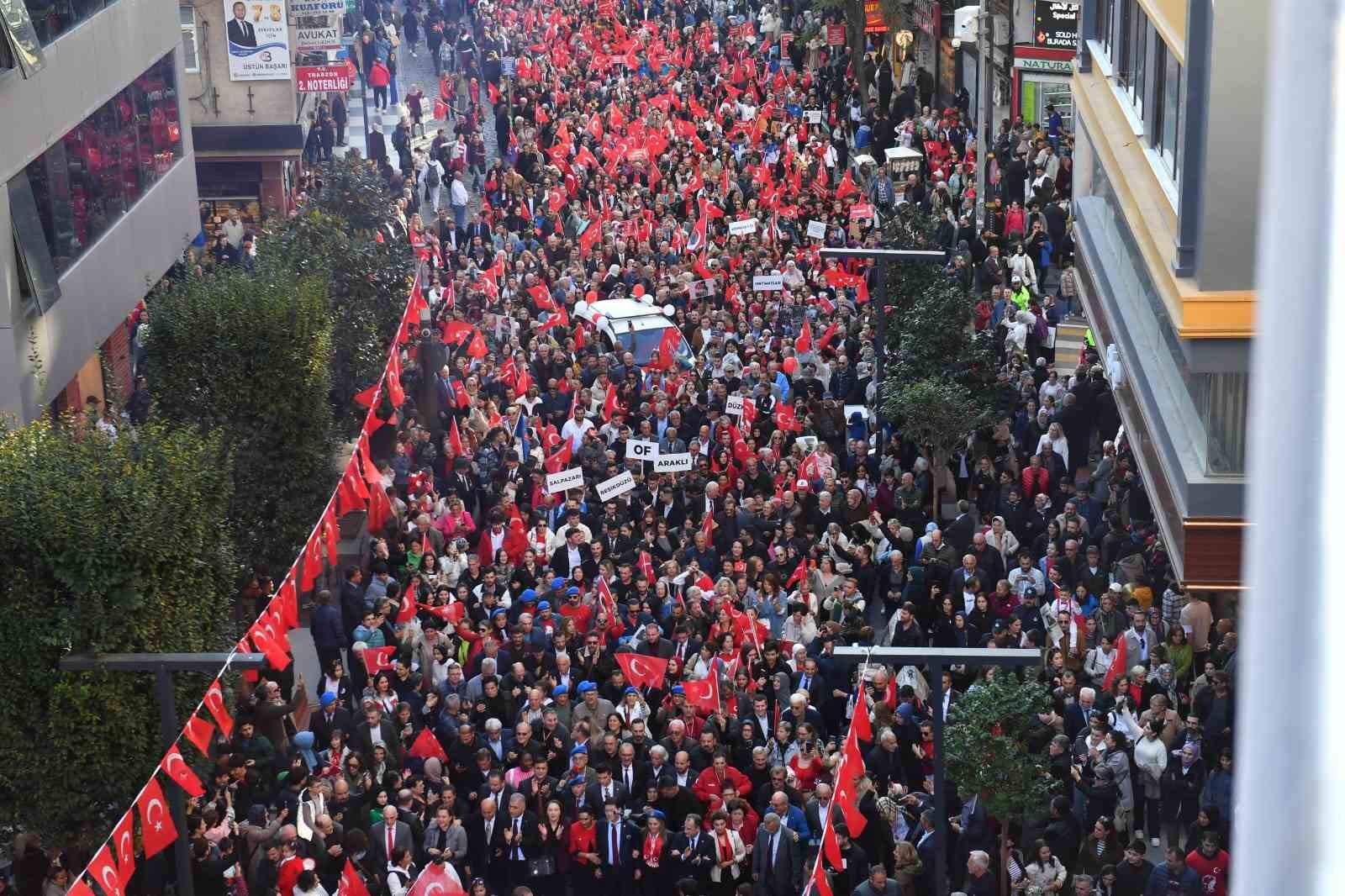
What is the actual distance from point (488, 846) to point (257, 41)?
29.2 m

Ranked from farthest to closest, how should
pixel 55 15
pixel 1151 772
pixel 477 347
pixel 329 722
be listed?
pixel 477 347
pixel 55 15
pixel 329 722
pixel 1151 772

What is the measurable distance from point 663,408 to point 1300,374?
22.2 m

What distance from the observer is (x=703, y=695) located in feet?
53.4

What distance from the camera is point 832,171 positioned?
4119cm

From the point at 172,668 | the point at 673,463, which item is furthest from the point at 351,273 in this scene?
the point at 172,668

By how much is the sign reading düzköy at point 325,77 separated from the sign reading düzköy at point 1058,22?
14.1 metres

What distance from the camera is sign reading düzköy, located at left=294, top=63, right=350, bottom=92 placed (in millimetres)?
41625

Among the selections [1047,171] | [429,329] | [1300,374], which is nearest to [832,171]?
[1047,171]

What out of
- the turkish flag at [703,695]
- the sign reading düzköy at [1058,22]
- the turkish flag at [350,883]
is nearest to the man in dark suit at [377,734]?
the turkish flag at [350,883]

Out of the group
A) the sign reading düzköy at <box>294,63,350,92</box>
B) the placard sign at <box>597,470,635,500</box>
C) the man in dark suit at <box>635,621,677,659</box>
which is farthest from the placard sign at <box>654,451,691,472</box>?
the sign reading düzköy at <box>294,63,350,92</box>

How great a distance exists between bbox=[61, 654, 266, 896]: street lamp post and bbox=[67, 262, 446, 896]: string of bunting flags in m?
0.07

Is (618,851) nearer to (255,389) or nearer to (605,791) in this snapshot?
(605,791)

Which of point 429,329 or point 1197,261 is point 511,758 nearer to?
point 1197,261

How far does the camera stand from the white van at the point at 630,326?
28109mm
